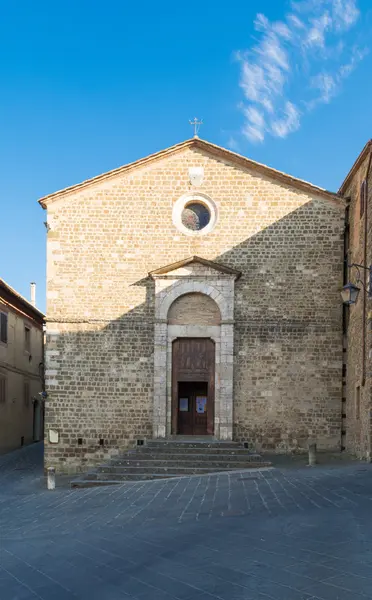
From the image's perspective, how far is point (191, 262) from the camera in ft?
54.9

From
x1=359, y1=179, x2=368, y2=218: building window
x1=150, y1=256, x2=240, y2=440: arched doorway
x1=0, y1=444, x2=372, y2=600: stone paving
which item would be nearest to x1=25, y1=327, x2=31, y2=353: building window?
x1=150, y1=256, x2=240, y2=440: arched doorway

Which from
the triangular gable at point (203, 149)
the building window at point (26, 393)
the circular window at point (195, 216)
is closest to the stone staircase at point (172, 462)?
the circular window at point (195, 216)

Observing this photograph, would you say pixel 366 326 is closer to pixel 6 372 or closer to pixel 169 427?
pixel 169 427

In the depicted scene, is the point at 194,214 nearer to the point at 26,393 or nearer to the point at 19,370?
the point at 19,370

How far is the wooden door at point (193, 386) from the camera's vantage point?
655 inches

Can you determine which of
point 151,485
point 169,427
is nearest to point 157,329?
point 169,427

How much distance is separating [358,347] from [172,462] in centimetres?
552

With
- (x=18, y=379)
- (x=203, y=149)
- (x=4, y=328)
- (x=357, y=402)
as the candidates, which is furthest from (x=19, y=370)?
(x=357, y=402)

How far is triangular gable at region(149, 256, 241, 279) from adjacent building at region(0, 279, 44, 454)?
28.7 feet

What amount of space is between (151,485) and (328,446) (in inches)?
228

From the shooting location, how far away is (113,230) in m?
17.0

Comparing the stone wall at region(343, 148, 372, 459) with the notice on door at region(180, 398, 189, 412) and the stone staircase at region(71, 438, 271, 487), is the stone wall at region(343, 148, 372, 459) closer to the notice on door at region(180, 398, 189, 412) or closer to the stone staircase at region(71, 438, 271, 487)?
the stone staircase at region(71, 438, 271, 487)

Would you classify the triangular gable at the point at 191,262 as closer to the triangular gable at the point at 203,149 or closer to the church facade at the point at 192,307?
the church facade at the point at 192,307

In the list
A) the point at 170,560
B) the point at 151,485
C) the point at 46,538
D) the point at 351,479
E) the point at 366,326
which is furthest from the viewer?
the point at 366,326
